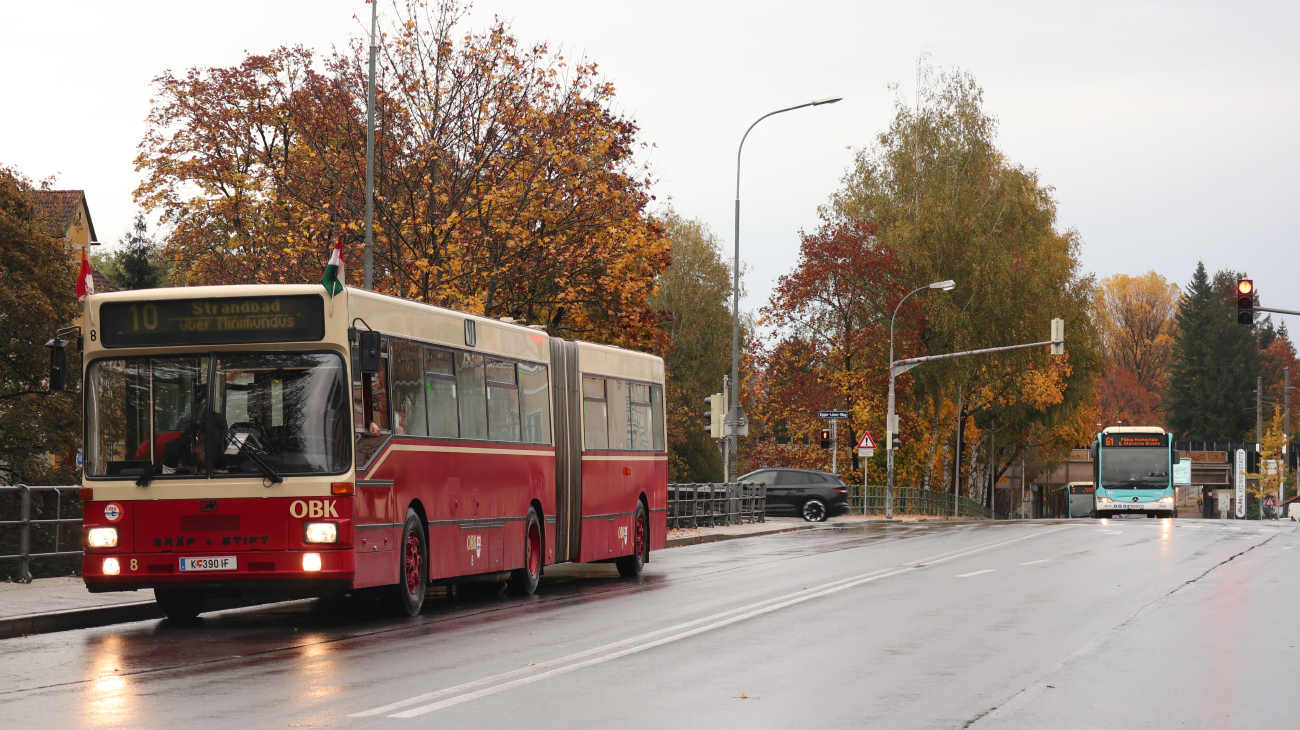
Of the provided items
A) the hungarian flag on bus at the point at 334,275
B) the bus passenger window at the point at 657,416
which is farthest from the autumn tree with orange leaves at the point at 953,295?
the hungarian flag on bus at the point at 334,275

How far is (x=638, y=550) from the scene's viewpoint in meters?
22.6

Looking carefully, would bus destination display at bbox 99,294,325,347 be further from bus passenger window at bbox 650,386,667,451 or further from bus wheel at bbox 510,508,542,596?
bus passenger window at bbox 650,386,667,451

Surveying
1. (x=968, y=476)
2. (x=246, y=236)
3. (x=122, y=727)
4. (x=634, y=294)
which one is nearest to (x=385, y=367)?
(x=122, y=727)

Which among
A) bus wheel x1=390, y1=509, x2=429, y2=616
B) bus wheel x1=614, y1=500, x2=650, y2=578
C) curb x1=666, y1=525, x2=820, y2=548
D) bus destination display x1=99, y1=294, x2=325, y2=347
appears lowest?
curb x1=666, y1=525, x2=820, y2=548

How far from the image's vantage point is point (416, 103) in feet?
107

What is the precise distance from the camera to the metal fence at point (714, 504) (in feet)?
117

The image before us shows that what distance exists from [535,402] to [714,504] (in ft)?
64.7

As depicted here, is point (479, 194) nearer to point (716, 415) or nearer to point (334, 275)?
point (716, 415)

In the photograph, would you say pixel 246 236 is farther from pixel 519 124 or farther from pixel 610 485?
pixel 610 485

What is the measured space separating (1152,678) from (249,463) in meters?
7.45

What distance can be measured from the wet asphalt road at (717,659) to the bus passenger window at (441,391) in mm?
1856

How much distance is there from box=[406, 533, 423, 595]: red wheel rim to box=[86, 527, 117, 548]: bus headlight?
2.71 meters

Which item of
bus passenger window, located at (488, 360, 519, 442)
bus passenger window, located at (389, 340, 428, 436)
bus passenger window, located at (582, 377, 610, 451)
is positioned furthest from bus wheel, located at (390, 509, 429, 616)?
bus passenger window, located at (582, 377, 610, 451)

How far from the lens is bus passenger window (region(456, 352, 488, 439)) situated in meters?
16.5
